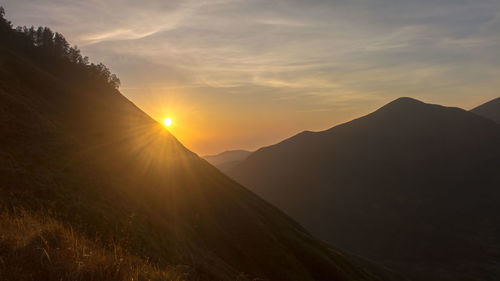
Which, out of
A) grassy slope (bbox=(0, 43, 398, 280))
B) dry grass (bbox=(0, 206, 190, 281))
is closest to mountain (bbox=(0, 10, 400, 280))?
dry grass (bbox=(0, 206, 190, 281))

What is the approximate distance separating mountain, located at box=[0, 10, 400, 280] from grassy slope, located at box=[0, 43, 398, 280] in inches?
8.7

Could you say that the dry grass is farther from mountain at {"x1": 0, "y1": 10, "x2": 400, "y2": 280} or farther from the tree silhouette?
the tree silhouette

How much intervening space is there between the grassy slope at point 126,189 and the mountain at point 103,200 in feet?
0.73

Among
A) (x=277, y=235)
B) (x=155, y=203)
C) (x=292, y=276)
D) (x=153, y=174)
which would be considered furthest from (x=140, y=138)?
(x=292, y=276)

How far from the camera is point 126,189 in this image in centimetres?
4425

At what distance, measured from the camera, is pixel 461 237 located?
15838 cm

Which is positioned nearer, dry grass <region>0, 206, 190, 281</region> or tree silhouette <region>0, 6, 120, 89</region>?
dry grass <region>0, 206, 190, 281</region>

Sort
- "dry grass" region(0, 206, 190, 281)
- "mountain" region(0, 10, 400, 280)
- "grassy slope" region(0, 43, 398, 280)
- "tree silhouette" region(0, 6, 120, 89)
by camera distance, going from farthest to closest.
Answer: "tree silhouette" region(0, 6, 120, 89), "grassy slope" region(0, 43, 398, 280), "mountain" region(0, 10, 400, 280), "dry grass" region(0, 206, 190, 281)

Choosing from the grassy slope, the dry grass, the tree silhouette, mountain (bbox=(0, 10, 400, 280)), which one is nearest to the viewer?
the dry grass

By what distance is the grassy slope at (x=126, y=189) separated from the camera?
26719 millimetres

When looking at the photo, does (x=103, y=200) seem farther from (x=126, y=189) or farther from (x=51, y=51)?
(x=51, y=51)

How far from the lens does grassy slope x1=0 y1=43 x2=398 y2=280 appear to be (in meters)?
26.7

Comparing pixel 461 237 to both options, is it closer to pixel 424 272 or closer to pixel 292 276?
pixel 424 272

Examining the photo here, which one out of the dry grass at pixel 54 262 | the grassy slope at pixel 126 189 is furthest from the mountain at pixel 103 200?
the grassy slope at pixel 126 189
